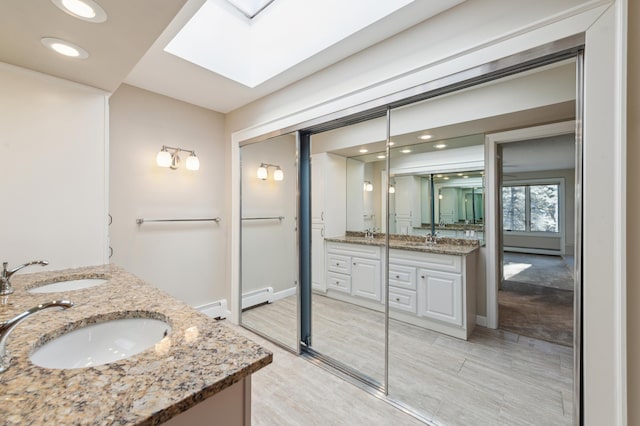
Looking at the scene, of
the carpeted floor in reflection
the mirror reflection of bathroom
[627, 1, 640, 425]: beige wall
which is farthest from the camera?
the mirror reflection of bathroom

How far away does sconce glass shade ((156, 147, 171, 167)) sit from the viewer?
8.79 feet

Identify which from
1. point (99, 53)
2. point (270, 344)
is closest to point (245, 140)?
point (99, 53)

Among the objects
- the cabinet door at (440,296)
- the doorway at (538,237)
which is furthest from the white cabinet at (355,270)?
the doorway at (538,237)

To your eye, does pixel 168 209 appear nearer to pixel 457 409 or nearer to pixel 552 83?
pixel 457 409

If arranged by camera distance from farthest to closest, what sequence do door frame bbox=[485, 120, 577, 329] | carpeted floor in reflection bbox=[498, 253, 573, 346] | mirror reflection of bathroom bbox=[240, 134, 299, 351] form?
mirror reflection of bathroom bbox=[240, 134, 299, 351], door frame bbox=[485, 120, 577, 329], carpeted floor in reflection bbox=[498, 253, 573, 346]

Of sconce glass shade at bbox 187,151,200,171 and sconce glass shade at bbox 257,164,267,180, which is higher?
sconce glass shade at bbox 187,151,200,171

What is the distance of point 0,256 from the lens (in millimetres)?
1624

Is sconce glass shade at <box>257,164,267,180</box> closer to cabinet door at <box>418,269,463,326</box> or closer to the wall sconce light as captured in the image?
the wall sconce light

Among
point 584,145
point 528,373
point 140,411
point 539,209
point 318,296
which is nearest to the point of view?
point 140,411

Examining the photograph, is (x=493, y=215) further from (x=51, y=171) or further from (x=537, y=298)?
(x=51, y=171)

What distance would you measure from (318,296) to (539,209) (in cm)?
217

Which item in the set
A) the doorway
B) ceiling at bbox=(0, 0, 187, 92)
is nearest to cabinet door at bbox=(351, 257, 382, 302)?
the doorway

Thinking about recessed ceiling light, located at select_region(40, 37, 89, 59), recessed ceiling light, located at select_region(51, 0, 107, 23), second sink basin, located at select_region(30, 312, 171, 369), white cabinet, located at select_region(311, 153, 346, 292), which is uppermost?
recessed ceiling light, located at select_region(40, 37, 89, 59)

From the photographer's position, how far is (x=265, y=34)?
2416 millimetres
